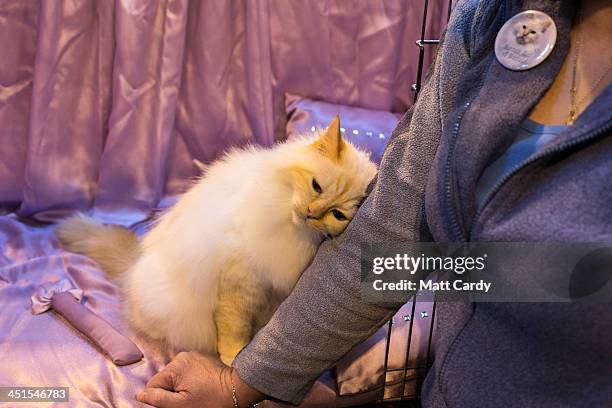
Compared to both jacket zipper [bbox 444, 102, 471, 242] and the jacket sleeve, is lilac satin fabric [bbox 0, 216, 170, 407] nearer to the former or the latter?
the jacket sleeve

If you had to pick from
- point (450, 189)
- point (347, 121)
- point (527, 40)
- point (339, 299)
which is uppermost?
point (527, 40)

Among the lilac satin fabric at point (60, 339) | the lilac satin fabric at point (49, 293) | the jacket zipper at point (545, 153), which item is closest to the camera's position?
the jacket zipper at point (545, 153)

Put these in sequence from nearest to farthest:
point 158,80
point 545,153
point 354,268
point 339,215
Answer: point 545,153, point 354,268, point 339,215, point 158,80

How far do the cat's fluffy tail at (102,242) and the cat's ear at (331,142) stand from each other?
59 centimetres

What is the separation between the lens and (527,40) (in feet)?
2.17

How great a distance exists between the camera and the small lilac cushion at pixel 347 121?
1619 mm

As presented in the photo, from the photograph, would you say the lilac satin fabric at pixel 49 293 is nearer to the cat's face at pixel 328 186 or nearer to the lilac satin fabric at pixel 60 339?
the lilac satin fabric at pixel 60 339

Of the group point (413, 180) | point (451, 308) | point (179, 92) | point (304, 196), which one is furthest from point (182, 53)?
point (451, 308)

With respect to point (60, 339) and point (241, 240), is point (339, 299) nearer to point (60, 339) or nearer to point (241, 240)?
point (241, 240)

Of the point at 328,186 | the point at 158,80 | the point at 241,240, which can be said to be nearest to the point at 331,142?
the point at 328,186

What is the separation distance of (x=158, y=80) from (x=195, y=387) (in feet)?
3.13

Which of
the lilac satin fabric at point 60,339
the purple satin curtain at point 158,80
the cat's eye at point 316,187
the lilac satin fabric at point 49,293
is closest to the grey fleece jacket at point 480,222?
the cat's eye at point 316,187

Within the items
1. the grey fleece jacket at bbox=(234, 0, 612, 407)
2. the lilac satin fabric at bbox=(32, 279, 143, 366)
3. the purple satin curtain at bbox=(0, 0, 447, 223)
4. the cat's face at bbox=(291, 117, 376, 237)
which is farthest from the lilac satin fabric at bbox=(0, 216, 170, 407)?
the cat's face at bbox=(291, 117, 376, 237)

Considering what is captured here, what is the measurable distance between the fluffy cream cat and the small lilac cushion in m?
0.46
